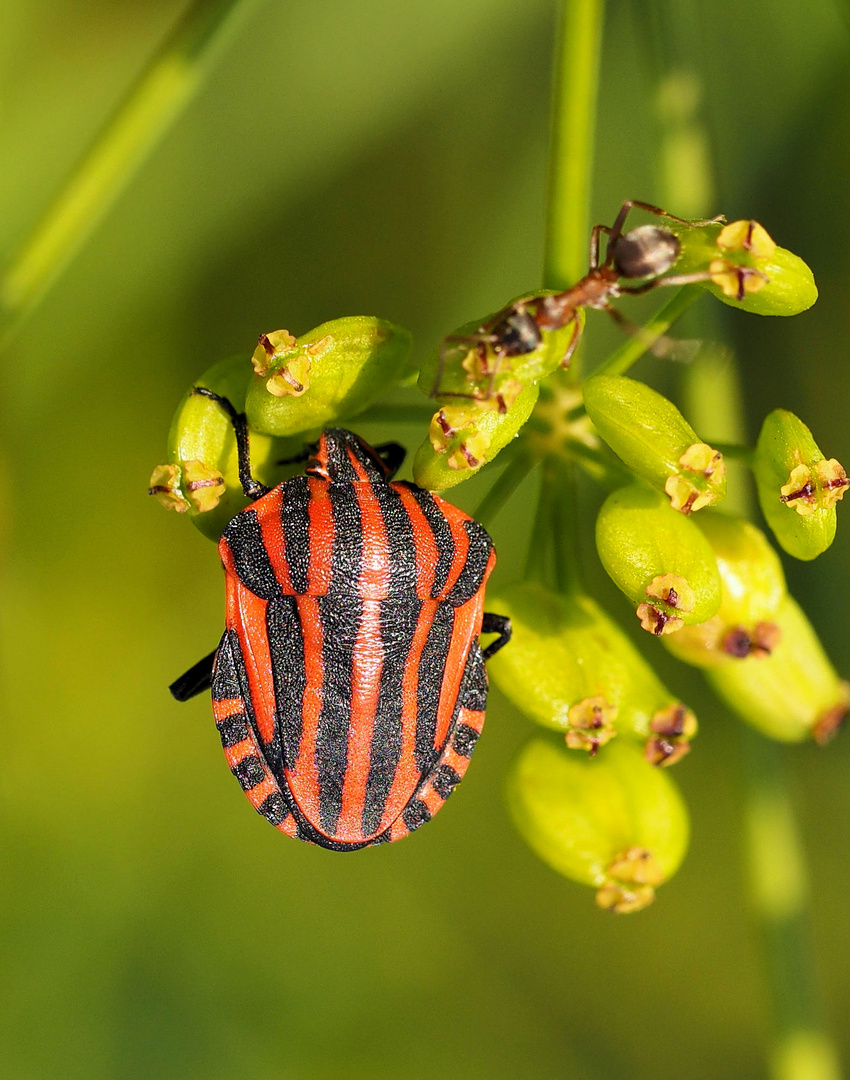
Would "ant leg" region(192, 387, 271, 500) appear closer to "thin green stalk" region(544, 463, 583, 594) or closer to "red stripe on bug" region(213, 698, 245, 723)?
"red stripe on bug" region(213, 698, 245, 723)

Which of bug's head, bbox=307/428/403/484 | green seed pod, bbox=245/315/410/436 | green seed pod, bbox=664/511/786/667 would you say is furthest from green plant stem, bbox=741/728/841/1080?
green seed pod, bbox=245/315/410/436

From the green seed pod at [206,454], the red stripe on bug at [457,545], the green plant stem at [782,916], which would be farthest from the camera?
the green plant stem at [782,916]

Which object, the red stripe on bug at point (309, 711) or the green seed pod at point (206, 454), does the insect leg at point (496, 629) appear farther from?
the green seed pod at point (206, 454)

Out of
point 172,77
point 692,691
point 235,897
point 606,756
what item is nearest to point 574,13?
point 172,77

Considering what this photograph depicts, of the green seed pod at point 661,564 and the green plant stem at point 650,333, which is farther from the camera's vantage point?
the green plant stem at point 650,333

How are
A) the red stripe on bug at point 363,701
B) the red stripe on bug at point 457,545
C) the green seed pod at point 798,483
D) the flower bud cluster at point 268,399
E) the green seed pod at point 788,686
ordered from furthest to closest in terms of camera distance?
the green seed pod at point 788,686 < the red stripe on bug at point 457,545 < the red stripe on bug at point 363,701 < the flower bud cluster at point 268,399 < the green seed pod at point 798,483

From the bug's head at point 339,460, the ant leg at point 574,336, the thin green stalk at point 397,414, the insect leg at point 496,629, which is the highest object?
the ant leg at point 574,336

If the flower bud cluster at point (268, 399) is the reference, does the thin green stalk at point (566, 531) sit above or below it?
below

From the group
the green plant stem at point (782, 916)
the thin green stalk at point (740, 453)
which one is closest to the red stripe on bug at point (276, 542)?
the thin green stalk at point (740, 453)
